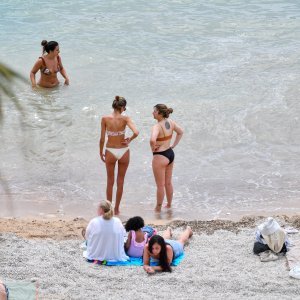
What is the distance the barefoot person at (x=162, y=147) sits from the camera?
9.00m

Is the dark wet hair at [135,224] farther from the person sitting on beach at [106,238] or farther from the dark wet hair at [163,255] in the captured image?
the dark wet hair at [163,255]

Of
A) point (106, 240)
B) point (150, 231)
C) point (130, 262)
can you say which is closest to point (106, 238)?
point (106, 240)

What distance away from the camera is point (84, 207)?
10.1 metres

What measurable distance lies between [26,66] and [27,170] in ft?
18.2

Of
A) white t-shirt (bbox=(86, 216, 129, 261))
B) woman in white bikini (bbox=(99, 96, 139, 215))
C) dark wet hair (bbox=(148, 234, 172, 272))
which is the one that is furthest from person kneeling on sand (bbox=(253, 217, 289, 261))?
woman in white bikini (bbox=(99, 96, 139, 215))

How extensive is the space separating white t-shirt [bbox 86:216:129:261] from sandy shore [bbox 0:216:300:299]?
0.53ft

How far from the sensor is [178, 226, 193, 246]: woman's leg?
313 inches

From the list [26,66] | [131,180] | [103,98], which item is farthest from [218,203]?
[26,66]

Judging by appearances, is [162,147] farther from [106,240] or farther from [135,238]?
[106,240]

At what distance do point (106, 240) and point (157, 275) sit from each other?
2.12ft

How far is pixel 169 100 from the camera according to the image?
567 inches

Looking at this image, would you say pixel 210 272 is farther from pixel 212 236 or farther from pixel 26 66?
pixel 26 66

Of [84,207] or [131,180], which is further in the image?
[131,180]

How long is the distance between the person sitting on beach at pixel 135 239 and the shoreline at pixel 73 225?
3.18 ft
